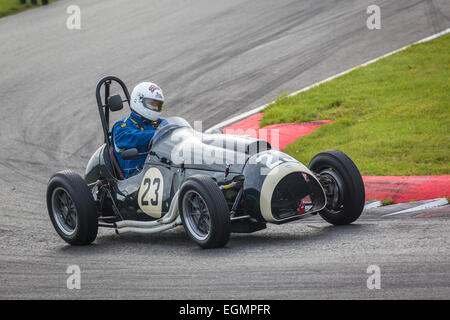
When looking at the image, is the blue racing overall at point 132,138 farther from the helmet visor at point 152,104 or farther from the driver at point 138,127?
the helmet visor at point 152,104

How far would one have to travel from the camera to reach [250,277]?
18.5 ft

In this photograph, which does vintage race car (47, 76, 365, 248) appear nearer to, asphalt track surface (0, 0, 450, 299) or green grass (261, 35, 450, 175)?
asphalt track surface (0, 0, 450, 299)

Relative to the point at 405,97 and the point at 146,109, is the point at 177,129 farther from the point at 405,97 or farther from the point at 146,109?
the point at 405,97

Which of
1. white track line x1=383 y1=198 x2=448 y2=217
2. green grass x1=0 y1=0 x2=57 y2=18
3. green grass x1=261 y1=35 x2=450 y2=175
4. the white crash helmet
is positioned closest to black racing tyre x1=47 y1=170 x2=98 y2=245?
the white crash helmet

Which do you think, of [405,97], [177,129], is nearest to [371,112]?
[405,97]

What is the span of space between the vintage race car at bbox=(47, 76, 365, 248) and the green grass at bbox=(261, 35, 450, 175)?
2622mm

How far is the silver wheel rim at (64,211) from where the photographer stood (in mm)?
8086

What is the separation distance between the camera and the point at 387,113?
1238 centimetres

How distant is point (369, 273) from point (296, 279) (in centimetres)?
56

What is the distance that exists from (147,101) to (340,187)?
7.95ft

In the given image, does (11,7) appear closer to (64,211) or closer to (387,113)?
(387,113)

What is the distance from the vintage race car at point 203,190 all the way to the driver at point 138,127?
0.15m

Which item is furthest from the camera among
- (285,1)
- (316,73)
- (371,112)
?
(285,1)

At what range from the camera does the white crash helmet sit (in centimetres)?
810
